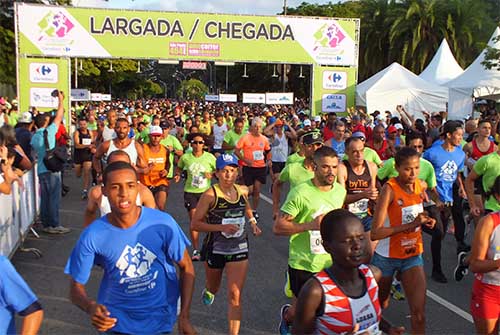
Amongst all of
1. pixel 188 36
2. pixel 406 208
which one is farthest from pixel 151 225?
pixel 188 36

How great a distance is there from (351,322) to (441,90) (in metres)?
23.6

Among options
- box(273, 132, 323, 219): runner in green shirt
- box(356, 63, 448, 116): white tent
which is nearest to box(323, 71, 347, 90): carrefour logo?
box(356, 63, 448, 116): white tent

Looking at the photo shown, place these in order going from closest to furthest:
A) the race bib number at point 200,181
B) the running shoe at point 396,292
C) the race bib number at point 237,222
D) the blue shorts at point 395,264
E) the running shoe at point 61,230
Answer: the blue shorts at point 395,264
the race bib number at point 237,222
the running shoe at point 396,292
the race bib number at point 200,181
the running shoe at point 61,230

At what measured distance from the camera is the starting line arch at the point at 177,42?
1786 centimetres

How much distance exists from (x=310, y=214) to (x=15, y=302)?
7.78ft

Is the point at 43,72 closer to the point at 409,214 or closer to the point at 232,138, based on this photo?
the point at 232,138

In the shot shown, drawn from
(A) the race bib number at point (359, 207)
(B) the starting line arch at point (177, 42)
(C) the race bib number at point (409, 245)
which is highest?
(B) the starting line arch at point (177, 42)

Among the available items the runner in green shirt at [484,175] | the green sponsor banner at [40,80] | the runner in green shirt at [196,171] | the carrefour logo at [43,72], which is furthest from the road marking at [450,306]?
the carrefour logo at [43,72]

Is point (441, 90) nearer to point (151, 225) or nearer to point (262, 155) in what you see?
point (262, 155)

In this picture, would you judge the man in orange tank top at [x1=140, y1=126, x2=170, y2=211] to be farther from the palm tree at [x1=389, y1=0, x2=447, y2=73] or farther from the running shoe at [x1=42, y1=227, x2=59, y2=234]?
the palm tree at [x1=389, y1=0, x2=447, y2=73]

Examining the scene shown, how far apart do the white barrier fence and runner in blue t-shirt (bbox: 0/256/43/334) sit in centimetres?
414

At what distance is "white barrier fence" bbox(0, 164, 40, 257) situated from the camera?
21.9 ft

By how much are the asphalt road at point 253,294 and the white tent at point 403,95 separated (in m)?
15.3

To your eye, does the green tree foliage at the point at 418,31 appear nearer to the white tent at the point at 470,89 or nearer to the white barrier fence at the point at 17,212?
the white tent at the point at 470,89
